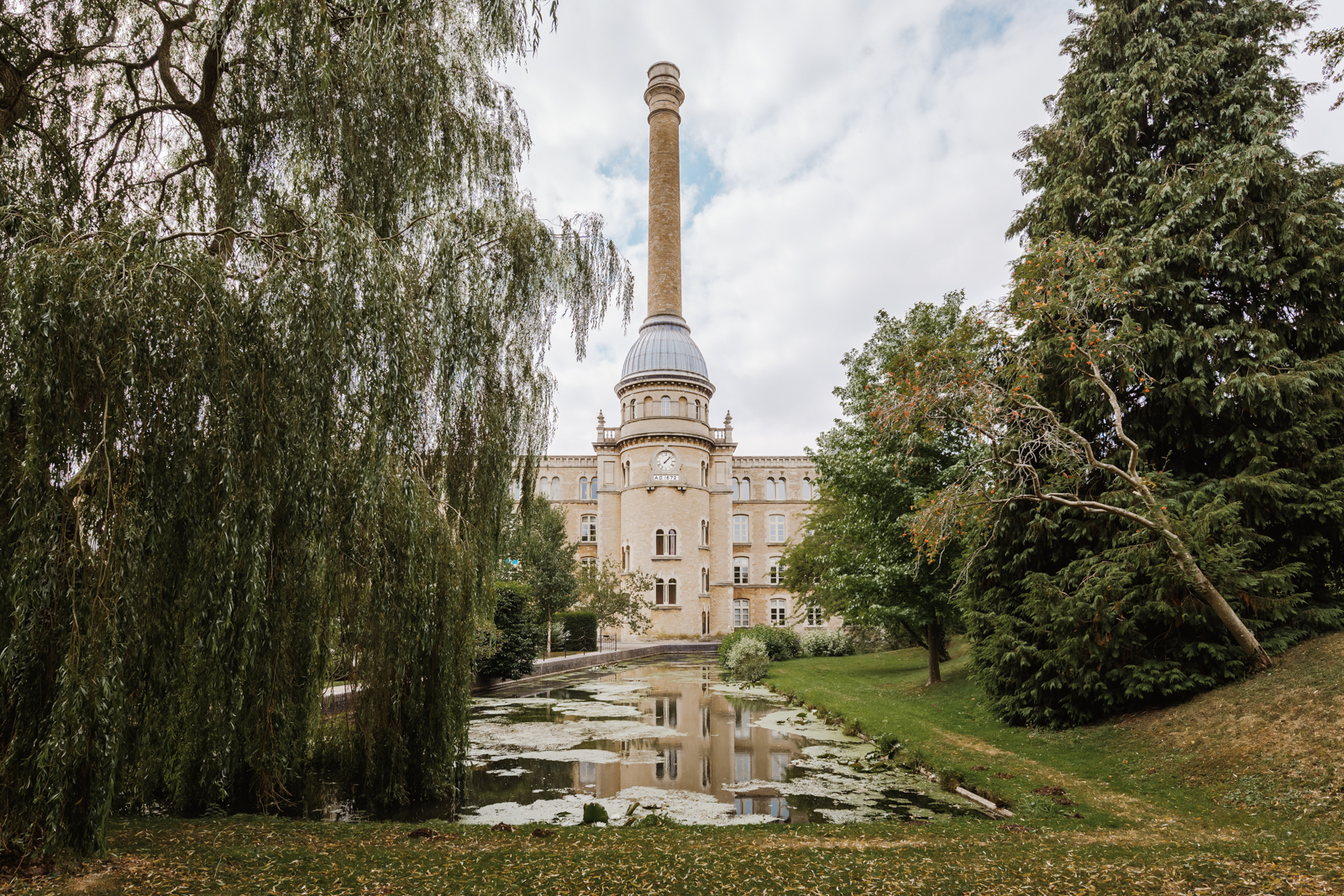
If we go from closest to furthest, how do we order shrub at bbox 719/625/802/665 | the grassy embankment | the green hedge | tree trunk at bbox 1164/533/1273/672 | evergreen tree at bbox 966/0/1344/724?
the grassy embankment < tree trunk at bbox 1164/533/1273/672 < evergreen tree at bbox 966/0/1344/724 < shrub at bbox 719/625/802/665 < the green hedge

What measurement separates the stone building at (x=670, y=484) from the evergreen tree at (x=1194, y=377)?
2746 cm

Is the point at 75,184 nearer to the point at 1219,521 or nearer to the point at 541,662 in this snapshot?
the point at 1219,521

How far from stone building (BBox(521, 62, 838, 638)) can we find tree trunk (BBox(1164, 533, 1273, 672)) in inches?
1152

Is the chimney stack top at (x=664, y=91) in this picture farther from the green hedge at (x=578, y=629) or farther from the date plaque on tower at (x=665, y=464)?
the green hedge at (x=578, y=629)

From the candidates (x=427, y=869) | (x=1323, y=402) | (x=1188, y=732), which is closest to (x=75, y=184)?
(x=427, y=869)

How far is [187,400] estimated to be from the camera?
5297 mm

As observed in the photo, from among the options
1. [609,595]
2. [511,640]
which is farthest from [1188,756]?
[609,595]

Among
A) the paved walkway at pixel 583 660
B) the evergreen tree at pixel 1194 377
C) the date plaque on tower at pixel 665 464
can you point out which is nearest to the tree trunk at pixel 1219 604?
the evergreen tree at pixel 1194 377

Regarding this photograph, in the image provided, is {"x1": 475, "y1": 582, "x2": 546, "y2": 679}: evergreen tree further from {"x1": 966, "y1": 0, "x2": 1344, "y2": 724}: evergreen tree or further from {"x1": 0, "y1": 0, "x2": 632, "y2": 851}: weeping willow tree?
{"x1": 966, "y1": 0, "x2": 1344, "y2": 724}: evergreen tree

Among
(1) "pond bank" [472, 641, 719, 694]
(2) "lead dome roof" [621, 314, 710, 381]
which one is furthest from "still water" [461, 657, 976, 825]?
(2) "lead dome roof" [621, 314, 710, 381]

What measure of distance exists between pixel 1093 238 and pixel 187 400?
46.8 ft

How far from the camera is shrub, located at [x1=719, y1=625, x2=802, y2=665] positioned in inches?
1164

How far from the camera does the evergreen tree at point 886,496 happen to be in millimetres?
17766

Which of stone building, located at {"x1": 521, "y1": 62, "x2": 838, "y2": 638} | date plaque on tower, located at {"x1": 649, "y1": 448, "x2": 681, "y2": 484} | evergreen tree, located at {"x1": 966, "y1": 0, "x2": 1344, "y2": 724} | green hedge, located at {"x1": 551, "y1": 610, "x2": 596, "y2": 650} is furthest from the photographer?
date plaque on tower, located at {"x1": 649, "y1": 448, "x2": 681, "y2": 484}
